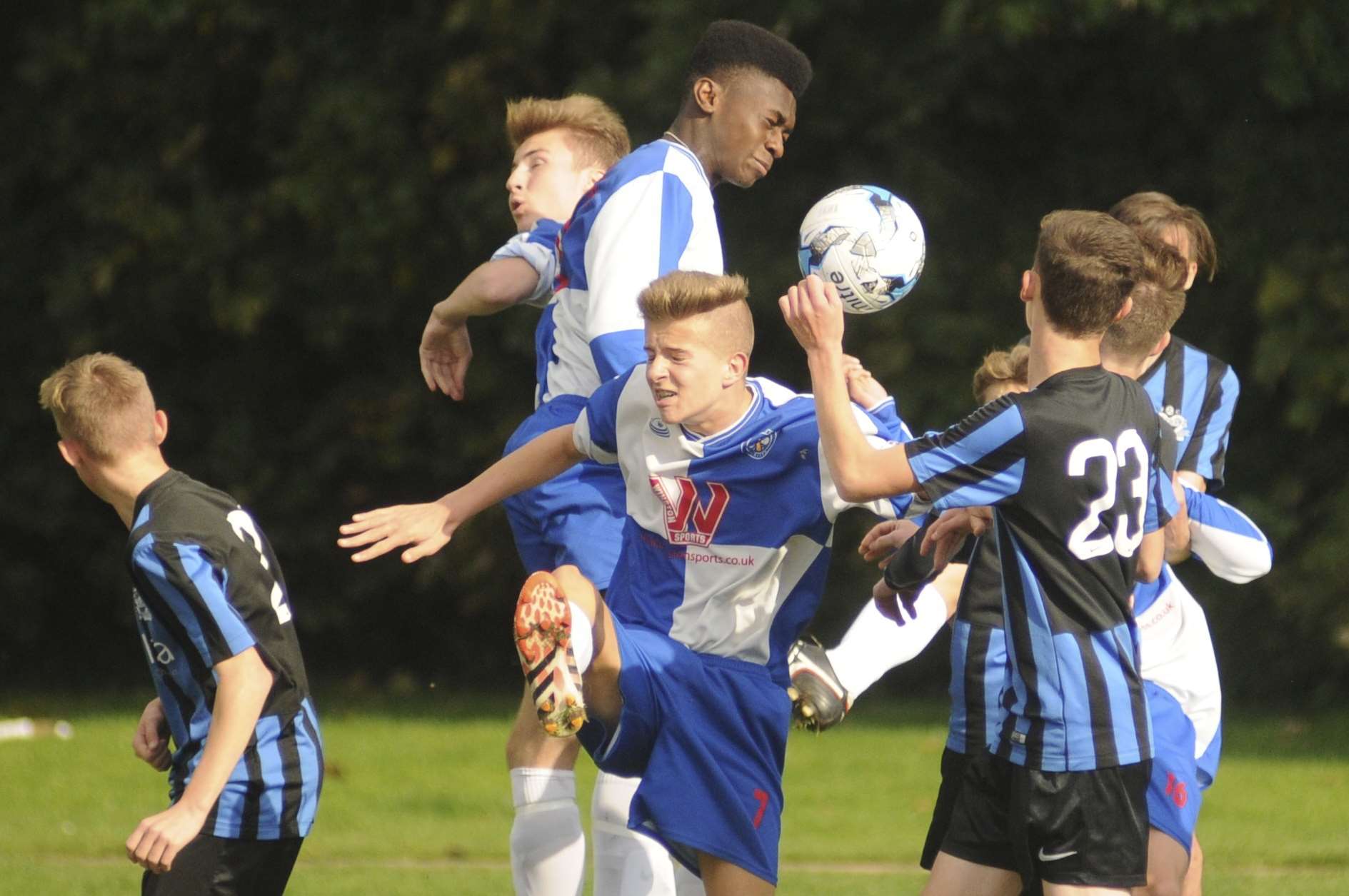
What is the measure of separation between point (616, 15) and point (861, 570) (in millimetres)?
3292

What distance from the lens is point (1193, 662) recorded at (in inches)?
159

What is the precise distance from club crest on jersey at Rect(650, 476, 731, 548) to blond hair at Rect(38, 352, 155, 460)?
1.06 meters

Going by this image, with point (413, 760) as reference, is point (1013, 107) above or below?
above

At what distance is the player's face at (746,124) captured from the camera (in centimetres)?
436

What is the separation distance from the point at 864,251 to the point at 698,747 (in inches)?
48.4

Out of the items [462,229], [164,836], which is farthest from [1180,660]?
[462,229]

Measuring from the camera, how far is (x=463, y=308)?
4668mm

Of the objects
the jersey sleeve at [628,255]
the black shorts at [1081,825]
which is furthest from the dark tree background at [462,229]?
the black shorts at [1081,825]

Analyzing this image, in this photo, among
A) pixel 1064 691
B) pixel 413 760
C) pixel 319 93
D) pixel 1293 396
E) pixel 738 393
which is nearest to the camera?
pixel 1064 691

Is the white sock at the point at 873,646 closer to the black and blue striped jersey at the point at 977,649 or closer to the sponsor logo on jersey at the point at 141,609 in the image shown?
the black and blue striped jersey at the point at 977,649

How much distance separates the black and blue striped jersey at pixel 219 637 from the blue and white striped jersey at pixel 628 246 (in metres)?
0.92

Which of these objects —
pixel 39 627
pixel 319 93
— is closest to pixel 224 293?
pixel 319 93

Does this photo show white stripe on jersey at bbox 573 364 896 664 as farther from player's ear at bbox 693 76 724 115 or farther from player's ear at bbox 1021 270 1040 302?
player's ear at bbox 693 76 724 115

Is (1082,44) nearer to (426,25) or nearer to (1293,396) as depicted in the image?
(1293,396)
